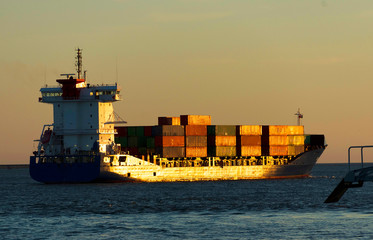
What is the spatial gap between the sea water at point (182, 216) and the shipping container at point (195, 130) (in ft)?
97.6

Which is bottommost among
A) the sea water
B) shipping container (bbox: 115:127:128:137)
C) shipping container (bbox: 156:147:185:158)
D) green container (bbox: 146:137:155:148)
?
the sea water

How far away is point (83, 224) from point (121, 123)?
52858mm

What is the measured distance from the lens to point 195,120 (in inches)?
4953

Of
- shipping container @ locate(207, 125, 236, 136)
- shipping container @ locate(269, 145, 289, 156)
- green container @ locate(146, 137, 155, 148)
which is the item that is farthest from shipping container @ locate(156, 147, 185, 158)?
shipping container @ locate(269, 145, 289, 156)

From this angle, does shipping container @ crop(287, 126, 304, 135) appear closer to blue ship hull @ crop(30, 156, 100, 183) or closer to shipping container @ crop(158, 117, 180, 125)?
shipping container @ crop(158, 117, 180, 125)

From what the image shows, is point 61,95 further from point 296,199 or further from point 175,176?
point 296,199

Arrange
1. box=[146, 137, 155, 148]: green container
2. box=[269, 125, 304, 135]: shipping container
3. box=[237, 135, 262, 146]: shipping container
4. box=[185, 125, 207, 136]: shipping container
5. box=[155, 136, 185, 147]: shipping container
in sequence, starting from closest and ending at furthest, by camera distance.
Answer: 1. box=[155, 136, 185, 147]: shipping container
2. box=[146, 137, 155, 148]: green container
3. box=[185, 125, 207, 136]: shipping container
4. box=[237, 135, 262, 146]: shipping container
5. box=[269, 125, 304, 135]: shipping container

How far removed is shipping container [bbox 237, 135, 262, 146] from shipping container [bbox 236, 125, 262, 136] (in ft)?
2.06

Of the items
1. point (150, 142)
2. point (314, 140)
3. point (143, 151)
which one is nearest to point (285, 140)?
point (314, 140)

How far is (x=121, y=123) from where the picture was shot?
11125 centimetres

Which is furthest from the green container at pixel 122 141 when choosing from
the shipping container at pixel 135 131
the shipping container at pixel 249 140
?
the shipping container at pixel 249 140

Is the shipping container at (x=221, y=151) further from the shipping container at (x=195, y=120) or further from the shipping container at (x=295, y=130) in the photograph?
the shipping container at (x=295, y=130)

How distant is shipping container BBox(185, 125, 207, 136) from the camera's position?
122 metres

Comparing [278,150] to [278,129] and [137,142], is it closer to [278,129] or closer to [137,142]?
[278,129]
